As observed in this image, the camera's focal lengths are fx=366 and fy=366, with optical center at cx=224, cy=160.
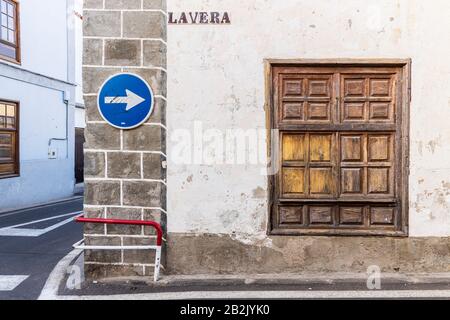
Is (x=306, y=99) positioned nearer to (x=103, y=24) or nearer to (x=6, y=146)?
(x=103, y=24)

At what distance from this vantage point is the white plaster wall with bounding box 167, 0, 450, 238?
4676 mm

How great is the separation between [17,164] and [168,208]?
9.37 m

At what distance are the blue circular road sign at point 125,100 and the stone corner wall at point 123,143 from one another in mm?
89

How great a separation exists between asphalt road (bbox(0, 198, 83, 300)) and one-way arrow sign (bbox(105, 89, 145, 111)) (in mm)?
2449

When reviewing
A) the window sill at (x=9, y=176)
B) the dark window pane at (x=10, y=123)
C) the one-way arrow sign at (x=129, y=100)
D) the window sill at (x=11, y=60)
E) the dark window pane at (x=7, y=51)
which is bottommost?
the window sill at (x=9, y=176)

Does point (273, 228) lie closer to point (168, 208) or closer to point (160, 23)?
point (168, 208)

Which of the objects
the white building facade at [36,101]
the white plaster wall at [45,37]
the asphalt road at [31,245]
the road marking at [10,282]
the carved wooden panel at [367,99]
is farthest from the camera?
the white plaster wall at [45,37]

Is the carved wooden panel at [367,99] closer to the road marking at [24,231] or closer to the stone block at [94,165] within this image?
the stone block at [94,165]

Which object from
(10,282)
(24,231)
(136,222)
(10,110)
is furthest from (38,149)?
(136,222)

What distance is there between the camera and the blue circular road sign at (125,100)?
4594 mm

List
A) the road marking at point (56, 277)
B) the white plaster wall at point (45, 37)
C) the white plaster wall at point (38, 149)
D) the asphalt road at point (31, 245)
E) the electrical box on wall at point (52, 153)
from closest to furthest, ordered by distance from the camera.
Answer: the road marking at point (56, 277), the asphalt road at point (31, 245), the white plaster wall at point (38, 149), the white plaster wall at point (45, 37), the electrical box on wall at point (52, 153)

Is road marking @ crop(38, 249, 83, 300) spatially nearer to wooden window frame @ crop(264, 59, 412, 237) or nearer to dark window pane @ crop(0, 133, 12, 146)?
wooden window frame @ crop(264, 59, 412, 237)

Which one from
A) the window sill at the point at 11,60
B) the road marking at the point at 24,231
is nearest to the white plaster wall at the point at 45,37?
the window sill at the point at 11,60

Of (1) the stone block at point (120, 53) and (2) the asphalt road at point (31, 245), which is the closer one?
(2) the asphalt road at point (31, 245)
